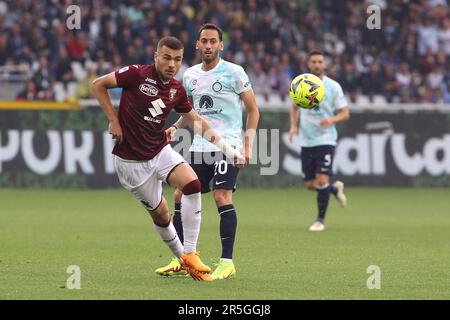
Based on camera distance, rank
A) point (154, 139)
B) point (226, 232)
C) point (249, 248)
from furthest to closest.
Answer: point (249, 248) < point (226, 232) < point (154, 139)

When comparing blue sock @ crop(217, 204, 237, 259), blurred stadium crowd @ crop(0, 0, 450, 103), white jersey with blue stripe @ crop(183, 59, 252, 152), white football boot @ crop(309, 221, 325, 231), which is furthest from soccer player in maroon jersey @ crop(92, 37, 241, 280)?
blurred stadium crowd @ crop(0, 0, 450, 103)

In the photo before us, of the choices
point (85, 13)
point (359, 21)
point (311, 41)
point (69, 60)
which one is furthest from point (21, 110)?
point (359, 21)

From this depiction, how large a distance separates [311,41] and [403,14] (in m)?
3.29

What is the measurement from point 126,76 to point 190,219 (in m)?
1.42

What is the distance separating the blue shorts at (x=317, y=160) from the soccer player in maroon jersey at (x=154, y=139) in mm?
6104

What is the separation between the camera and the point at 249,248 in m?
12.5

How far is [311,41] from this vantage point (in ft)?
87.9

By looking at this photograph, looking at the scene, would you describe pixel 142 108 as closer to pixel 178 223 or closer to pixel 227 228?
pixel 227 228

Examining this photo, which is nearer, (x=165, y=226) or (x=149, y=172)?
(x=149, y=172)

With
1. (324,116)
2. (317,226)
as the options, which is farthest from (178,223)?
(324,116)

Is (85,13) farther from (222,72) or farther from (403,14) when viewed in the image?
(222,72)

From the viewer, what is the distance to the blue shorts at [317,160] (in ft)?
51.4

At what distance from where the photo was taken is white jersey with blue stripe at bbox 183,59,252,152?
10.4 metres

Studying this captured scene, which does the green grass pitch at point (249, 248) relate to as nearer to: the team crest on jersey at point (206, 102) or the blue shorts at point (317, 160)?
the blue shorts at point (317, 160)
